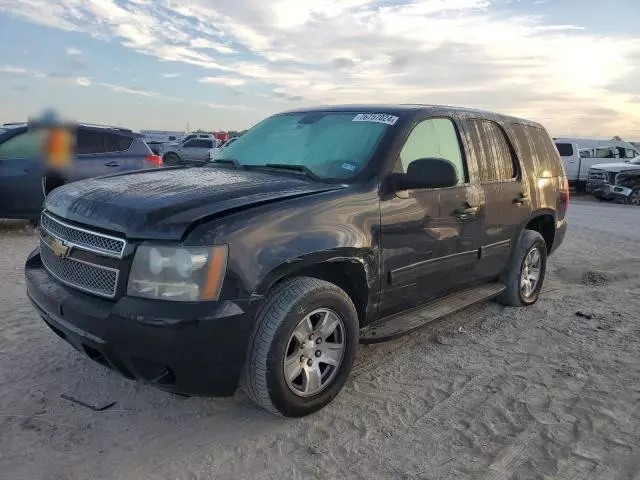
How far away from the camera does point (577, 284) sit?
6.84 metres

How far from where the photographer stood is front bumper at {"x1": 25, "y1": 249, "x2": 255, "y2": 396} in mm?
2809

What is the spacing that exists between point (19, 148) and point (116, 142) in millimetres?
1495

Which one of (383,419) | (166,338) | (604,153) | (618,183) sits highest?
(604,153)

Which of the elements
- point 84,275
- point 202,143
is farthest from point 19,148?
point 202,143

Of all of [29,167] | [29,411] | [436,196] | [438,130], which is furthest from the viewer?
[29,167]

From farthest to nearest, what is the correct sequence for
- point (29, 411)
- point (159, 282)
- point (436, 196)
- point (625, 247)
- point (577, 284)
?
point (625, 247) → point (577, 284) → point (436, 196) → point (29, 411) → point (159, 282)

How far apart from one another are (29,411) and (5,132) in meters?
6.73

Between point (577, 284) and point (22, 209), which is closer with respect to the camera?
point (577, 284)

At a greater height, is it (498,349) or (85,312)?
(85,312)

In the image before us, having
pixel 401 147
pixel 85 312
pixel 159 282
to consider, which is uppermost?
pixel 401 147

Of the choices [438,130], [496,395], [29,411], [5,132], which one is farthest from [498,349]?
[5,132]

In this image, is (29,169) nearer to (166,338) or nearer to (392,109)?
(392,109)

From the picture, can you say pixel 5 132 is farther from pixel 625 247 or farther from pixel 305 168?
pixel 625 247

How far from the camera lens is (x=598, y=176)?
63.6 feet
